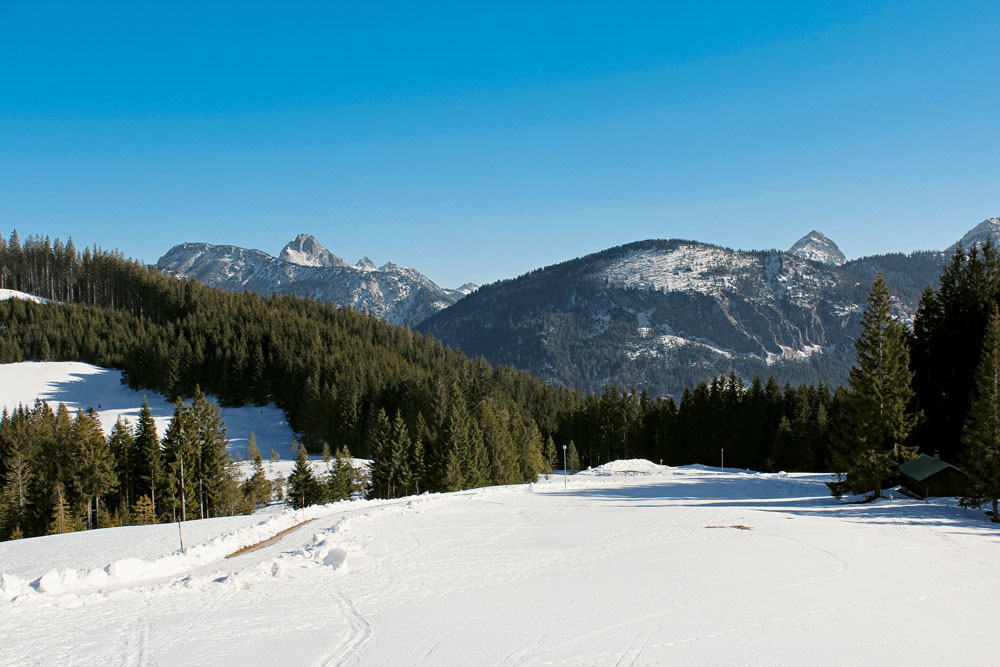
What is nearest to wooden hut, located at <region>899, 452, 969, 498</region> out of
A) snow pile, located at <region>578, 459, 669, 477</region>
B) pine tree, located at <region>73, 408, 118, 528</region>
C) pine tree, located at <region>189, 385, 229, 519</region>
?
snow pile, located at <region>578, 459, 669, 477</region>

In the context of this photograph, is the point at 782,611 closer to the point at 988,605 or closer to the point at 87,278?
the point at 988,605

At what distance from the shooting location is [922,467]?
41.1 m

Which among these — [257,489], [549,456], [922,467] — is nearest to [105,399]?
[257,489]

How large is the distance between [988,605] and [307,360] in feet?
386

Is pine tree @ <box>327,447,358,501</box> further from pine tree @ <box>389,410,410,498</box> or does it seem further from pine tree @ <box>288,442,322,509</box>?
pine tree @ <box>389,410,410,498</box>

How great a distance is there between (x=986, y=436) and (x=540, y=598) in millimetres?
28573

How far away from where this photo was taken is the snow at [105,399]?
360 feet

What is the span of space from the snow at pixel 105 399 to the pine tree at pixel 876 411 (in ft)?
276

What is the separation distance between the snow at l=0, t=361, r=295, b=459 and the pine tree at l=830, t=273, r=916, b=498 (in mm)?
84178

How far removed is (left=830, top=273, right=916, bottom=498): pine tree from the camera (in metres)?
38.0

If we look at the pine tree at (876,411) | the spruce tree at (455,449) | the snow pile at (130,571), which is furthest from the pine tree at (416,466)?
the pine tree at (876,411)

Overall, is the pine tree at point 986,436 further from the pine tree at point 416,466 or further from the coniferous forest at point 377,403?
the pine tree at point 416,466

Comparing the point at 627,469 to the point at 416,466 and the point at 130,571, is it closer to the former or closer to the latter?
the point at 416,466

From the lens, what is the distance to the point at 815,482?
57312 millimetres
